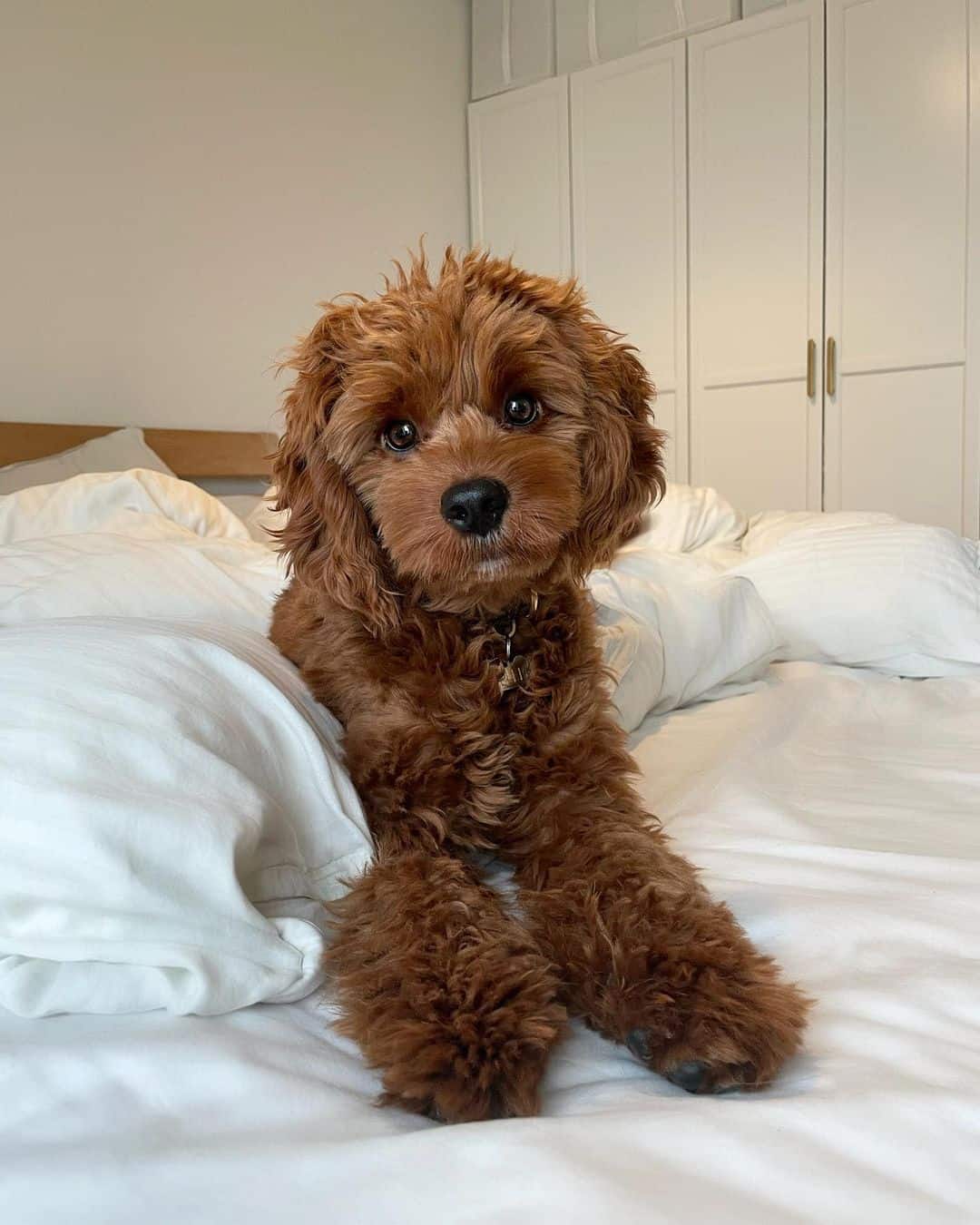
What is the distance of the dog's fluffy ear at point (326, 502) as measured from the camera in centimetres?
122

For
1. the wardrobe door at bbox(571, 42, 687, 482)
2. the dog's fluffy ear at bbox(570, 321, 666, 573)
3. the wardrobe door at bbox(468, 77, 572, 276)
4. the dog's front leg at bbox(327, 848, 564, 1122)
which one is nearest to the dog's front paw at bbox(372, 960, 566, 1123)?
the dog's front leg at bbox(327, 848, 564, 1122)

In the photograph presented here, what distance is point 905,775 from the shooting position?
1.59 meters

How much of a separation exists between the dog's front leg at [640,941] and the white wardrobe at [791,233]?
3553 mm

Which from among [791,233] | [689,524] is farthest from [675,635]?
[791,233]

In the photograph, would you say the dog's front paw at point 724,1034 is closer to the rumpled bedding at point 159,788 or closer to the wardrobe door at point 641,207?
the rumpled bedding at point 159,788

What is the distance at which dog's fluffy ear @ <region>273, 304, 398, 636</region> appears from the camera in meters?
1.22

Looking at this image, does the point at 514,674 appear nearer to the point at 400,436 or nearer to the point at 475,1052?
the point at 400,436

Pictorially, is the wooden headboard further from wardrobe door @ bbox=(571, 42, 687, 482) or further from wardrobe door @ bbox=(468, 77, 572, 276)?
wardrobe door @ bbox=(468, 77, 572, 276)

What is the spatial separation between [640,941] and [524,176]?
493 cm

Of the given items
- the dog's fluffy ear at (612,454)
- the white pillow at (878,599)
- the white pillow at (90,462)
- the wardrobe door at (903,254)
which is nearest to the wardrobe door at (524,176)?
the wardrobe door at (903,254)

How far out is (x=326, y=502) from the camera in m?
1.24

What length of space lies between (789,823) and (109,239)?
319cm

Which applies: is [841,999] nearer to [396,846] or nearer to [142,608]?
[396,846]

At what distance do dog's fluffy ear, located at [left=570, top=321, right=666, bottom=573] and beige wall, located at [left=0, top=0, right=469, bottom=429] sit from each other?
99.5 inches
